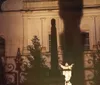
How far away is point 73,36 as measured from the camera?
10.6 metres

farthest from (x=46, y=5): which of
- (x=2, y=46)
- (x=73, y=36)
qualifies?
(x=2, y=46)

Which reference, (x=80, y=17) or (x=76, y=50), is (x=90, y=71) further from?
(x=80, y=17)

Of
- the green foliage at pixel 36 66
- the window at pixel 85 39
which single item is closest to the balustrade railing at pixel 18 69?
the window at pixel 85 39

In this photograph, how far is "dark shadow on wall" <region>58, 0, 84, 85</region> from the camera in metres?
10.3

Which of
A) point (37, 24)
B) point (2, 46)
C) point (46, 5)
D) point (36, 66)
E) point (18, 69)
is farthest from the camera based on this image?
point (46, 5)

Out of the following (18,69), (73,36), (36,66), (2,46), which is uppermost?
(73,36)

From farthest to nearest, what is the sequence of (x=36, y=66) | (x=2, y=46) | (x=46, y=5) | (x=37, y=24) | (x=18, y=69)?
(x=46, y=5), (x=37, y=24), (x=2, y=46), (x=18, y=69), (x=36, y=66)

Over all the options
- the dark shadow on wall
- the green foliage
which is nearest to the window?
the dark shadow on wall

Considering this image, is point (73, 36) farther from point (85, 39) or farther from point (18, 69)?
point (18, 69)

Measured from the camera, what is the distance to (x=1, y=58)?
10508 millimetres

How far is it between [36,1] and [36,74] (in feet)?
9.24

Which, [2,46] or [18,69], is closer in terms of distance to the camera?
[18,69]

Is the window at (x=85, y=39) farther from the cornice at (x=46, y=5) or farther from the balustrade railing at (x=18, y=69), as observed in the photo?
the cornice at (x=46, y=5)

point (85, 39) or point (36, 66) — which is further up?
point (85, 39)
